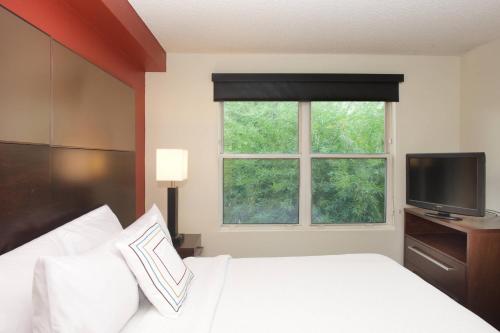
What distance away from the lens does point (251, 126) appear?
3.29 meters

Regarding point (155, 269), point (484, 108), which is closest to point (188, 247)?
point (155, 269)

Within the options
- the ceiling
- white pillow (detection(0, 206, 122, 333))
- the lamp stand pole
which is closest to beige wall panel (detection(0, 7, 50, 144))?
white pillow (detection(0, 206, 122, 333))

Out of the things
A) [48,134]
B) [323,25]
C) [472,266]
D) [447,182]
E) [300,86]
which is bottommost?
[472,266]

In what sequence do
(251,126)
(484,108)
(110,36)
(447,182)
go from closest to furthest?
(110,36)
(447,182)
(484,108)
(251,126)

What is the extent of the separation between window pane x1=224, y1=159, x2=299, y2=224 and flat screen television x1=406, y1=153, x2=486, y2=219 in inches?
45.9

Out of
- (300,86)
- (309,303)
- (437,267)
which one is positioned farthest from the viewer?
(300,86)

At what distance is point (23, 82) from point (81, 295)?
101cm

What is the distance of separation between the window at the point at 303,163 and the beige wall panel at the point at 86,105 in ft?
3.75

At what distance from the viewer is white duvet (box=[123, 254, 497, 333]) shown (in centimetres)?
127

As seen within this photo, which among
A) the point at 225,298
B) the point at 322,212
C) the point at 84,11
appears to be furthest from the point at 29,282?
the point at 322,212

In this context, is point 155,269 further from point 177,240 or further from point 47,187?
point 177,240

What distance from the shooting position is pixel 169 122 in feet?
10.4

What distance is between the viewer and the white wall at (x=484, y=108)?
283cm

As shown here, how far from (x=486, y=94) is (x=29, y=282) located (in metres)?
3.72
